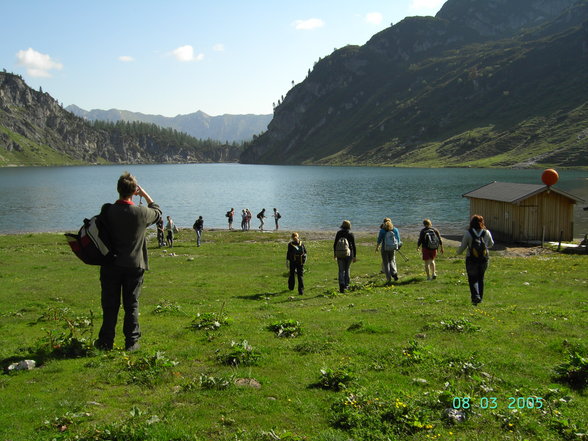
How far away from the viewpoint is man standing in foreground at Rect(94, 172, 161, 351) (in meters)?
9.23

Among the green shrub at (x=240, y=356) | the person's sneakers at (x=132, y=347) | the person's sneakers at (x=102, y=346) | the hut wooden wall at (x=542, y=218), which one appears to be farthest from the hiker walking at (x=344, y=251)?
the hut wooden wall at (x=542, y=218)

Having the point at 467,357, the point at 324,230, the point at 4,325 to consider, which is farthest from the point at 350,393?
the point at 324,230

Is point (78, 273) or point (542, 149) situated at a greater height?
point (542, 149)

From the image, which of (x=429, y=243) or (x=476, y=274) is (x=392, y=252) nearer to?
(x=429, y=243)

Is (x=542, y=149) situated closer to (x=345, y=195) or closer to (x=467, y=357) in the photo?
(x=345, y=195)

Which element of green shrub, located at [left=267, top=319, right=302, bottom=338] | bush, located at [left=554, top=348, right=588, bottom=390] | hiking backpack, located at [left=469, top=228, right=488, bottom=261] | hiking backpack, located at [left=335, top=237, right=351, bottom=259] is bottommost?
green shrub, located at [left=267, top=319, right=302, bottom=338]

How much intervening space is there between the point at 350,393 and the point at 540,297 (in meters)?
13.3

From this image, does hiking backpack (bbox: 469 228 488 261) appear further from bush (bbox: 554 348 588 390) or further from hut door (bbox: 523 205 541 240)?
hut door (bbox: 523 205 541 240)

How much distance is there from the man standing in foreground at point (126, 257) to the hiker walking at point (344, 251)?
11.0 m

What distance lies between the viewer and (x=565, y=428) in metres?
6.79

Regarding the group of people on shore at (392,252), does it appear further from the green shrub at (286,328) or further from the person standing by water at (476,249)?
the green shrub at (286,328)

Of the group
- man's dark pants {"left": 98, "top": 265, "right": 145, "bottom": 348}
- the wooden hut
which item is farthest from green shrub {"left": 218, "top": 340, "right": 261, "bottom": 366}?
the wooden hut

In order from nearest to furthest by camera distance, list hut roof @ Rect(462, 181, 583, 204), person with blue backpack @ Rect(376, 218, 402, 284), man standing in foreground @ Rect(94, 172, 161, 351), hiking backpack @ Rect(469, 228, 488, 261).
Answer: man standing in foreground @ Rect(94, 172, 161, 351) → hiking backpack @ Rect(469, 228, 488, 261) → person with blue backpack @ Rect(376, 218, 402, 284) → hut roof @ Rect(462, 181, 583, 204)

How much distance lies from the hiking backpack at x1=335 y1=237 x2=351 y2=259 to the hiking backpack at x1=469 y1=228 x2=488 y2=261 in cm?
568
